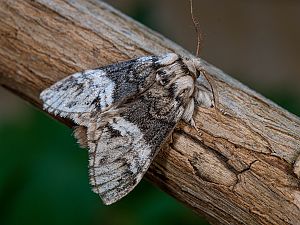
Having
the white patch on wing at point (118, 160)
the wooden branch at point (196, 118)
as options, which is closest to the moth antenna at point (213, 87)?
the wooden branch at point (196, 118)

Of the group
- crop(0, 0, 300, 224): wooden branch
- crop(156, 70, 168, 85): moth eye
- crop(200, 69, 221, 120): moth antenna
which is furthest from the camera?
crop(156, 70, 168, 85): moth eye

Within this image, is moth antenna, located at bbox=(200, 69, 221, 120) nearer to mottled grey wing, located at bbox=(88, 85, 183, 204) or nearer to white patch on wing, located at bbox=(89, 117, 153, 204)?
mottled grey wing, located at bbox=(88, 85, 183, 204)

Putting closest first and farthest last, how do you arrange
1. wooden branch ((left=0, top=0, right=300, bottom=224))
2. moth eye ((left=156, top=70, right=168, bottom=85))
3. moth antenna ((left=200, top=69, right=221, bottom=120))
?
wooden branch ((left=0, top=0, right=300, bottom=224))
moth antenna ((left=200, top=69, right=221, bottom=120))
moth eye ((left=156, top=70, right=168, bottom=85))

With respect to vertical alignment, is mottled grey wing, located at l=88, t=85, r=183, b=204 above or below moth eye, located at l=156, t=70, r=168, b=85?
below

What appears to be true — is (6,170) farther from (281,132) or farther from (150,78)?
(281,132)

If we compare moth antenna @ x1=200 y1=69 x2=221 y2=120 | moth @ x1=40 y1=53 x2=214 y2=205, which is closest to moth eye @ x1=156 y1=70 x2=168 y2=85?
moth @ x1=40 y1=53 x2=214 y2=205

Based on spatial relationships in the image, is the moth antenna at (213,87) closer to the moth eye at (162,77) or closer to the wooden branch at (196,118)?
the wooden branch at (196,118)

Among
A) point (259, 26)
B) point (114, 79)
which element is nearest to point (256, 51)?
point (259, 26)
